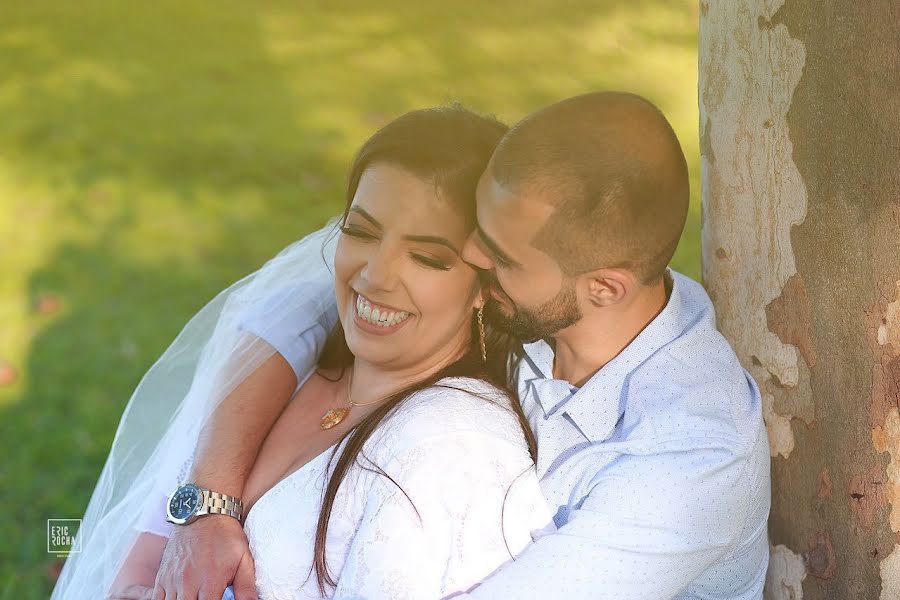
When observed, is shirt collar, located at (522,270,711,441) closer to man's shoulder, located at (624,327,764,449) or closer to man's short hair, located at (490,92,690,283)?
man's shoulder, located at (624,327,764,449)

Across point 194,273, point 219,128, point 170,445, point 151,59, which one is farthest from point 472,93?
point 170,445

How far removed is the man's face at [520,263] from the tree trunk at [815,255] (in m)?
0.46

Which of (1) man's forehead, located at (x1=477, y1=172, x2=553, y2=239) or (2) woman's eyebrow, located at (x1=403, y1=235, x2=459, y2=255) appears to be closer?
(1) man's forehead, located at (x1=477, y1=172, x2=553, y2=239)

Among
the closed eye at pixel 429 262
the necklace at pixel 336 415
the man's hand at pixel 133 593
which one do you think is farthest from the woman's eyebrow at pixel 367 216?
the man's hand at pixel 133 593

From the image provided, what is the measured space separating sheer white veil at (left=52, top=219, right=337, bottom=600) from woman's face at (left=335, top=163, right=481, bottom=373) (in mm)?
480

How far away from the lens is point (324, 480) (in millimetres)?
2502

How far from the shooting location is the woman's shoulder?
7.86 ft

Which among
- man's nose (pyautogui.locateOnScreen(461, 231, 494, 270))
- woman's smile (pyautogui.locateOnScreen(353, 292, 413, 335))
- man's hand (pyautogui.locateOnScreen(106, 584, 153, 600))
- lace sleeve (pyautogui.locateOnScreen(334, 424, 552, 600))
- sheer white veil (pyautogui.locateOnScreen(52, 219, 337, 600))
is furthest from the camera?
sheer white veil (pyautogui.locateOnScreen(52, 219, 337, 600))

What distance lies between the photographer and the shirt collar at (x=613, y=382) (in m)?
2.39

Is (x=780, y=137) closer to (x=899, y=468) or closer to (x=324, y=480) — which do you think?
(x=899, y=468)

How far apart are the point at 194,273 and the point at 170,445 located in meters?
3.44

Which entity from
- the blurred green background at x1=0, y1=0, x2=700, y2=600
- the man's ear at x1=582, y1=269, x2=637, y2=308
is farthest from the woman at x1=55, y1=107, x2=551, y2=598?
the blurred green background at x1=0, y1=0, x2=700, y2=600

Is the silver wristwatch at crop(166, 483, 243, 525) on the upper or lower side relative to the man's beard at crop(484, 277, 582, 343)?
lower

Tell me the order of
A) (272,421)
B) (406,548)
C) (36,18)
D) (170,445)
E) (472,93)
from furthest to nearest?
(36,18) < (472,93) < (170,445) < (272,421) < (406,548)
